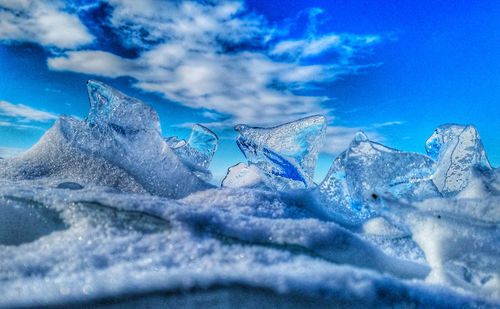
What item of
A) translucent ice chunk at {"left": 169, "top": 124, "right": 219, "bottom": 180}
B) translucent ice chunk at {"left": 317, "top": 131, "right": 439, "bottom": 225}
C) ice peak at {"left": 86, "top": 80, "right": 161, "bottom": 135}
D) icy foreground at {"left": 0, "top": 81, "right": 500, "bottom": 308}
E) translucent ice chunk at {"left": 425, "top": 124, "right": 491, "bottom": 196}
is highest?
translucent ice chunk at {"left": 169, "top": 124, "right": 219, "bottom": 180}

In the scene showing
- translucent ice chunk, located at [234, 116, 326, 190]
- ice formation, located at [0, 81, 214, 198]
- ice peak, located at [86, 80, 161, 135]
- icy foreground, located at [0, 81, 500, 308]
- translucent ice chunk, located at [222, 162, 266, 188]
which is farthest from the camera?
translucent ice chunk, located at [222, 162, 266, 188]

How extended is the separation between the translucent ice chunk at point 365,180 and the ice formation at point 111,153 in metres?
0.53

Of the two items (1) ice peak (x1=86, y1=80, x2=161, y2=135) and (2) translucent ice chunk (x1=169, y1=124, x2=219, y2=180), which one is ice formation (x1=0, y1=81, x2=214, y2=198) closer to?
(1) ice peak (x1=86, y1=80, x2=161, y2=135)

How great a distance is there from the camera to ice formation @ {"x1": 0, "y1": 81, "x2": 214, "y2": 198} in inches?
51.3

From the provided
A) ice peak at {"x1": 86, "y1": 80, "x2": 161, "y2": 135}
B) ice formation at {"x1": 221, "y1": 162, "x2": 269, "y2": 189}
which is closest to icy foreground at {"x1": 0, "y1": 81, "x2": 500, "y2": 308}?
ice peak at {"x1": 86, "y1": 80, "x2": 161, "y2": 135}

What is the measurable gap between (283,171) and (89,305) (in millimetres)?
1224

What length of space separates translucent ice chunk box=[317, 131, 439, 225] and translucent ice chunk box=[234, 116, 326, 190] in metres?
0.36

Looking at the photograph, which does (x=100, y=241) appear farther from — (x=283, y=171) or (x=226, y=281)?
(x=283, y=171)

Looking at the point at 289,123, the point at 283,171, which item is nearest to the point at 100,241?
the point at 283,171

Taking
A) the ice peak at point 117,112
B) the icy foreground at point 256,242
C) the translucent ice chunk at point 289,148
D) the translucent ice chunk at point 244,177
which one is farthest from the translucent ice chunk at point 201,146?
the icy foreground at point 256,242

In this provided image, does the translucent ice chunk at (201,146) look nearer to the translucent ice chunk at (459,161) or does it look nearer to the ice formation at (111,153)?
the ice formation at (111,153)

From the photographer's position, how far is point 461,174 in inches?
53.1

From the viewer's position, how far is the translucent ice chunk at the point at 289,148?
157cm

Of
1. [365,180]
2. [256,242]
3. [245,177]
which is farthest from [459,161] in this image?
[256,242]
